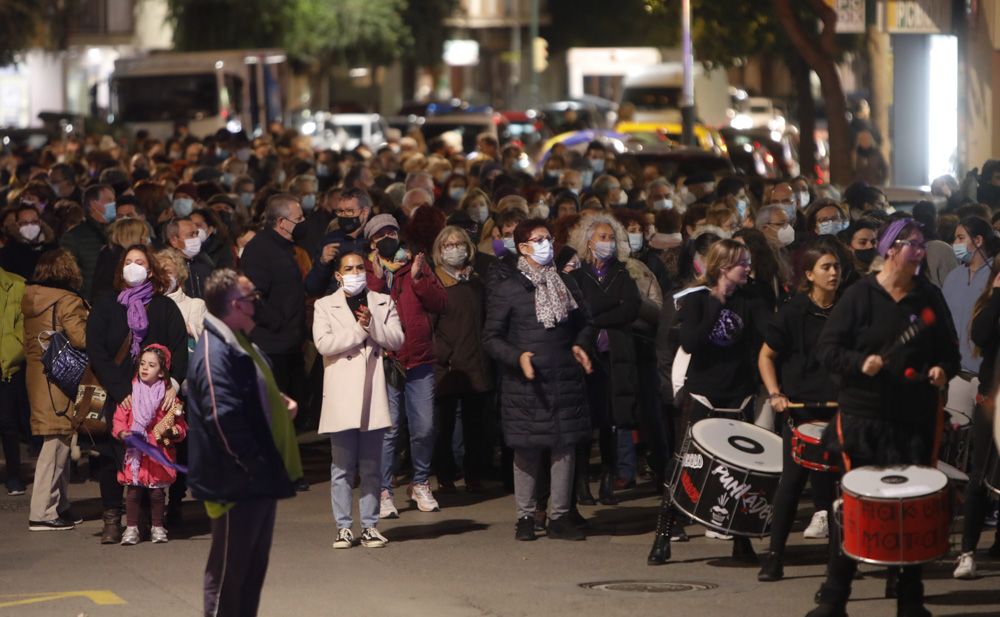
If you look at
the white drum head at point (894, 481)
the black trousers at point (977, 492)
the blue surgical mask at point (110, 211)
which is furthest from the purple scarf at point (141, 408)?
the blue surgical mask at point (110, 211)

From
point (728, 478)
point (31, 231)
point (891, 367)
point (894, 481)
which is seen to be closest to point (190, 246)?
point (31, 231)

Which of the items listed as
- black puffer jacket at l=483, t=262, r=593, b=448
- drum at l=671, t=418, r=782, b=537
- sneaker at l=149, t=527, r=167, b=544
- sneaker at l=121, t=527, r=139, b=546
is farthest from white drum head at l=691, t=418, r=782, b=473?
sneaker at l=121, t=527, r=139, b=546

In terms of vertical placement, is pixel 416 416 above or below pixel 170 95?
below

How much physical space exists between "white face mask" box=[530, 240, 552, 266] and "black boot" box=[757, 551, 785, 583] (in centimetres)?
227

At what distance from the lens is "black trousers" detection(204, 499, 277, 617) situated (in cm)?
839

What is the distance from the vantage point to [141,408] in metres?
11.5

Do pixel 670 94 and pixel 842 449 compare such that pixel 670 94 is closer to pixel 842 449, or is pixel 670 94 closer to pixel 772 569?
pixel 772 569

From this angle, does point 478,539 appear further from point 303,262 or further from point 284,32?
point 284,32

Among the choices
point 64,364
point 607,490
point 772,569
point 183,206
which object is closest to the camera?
point 772,569

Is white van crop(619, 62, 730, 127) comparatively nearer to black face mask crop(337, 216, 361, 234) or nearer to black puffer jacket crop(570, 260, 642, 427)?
black face mask crop(337, 216, 361, 234)

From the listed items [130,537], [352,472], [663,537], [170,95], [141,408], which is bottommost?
[130,537]

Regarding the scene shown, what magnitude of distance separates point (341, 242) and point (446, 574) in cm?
324

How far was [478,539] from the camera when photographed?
11.7m

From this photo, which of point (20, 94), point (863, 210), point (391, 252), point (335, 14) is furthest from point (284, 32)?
point (391, 252)
